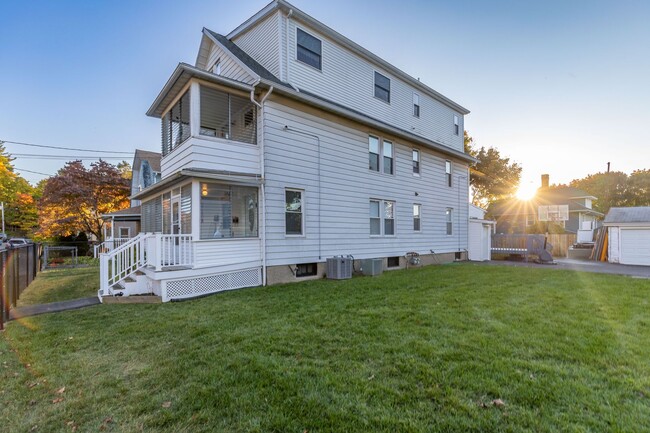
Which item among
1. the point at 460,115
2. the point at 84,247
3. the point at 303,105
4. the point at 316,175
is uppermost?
the point at 460,115

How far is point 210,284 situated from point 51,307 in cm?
329

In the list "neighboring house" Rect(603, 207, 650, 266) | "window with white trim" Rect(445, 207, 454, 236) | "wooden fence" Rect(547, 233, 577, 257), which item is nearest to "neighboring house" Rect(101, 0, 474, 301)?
"window with white trim" Rect(445, 207, 454, 236)

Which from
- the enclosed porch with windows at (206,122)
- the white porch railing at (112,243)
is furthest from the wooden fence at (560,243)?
the white porch railing at (112,243)

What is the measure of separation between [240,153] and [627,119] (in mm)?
15357

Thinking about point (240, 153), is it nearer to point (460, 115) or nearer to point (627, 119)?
point (460, 115)

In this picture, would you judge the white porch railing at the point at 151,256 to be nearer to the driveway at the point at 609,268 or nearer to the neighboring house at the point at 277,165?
the neighboring house at the point at 277,165

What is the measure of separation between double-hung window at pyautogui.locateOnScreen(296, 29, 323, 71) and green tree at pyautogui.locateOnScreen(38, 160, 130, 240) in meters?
19.9

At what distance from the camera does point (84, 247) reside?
23.7 meters

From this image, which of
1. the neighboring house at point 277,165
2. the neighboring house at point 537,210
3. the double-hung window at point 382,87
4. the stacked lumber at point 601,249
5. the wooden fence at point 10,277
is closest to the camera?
the wooden fence at point 10,277

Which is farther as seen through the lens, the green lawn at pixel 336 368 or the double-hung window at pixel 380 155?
the double-hung window at pixel 380 155

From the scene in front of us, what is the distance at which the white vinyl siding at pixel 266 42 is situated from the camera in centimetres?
973

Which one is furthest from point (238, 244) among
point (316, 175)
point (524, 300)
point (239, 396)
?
point (524, 300)

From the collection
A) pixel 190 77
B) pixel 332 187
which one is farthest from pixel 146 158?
pixel 332 187

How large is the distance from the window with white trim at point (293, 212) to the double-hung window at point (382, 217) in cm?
331
